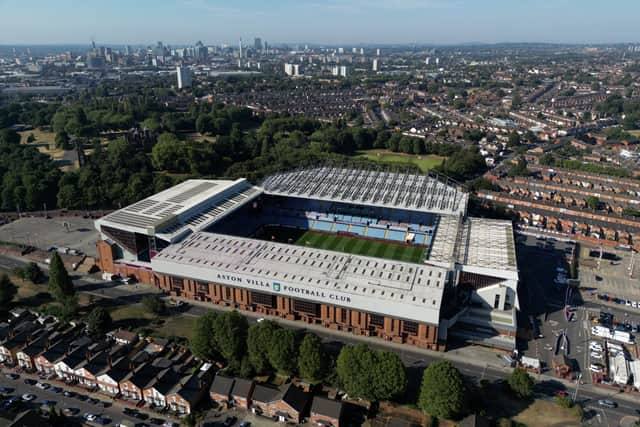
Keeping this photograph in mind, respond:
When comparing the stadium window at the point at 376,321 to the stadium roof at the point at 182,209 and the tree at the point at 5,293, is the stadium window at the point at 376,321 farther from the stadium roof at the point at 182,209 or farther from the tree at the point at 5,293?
the tree at the point at 5,293

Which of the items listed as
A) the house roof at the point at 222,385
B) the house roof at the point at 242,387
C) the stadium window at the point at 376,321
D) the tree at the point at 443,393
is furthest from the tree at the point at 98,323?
the tree at the point at 443,393

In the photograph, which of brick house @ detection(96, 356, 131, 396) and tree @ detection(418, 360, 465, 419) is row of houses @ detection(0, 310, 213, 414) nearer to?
brick house @ detection(96, 356, 131, 396)

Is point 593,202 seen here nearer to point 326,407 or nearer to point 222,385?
point 326,407

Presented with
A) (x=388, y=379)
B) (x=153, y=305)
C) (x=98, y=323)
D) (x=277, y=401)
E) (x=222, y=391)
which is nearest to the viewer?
(x=277, y=401)

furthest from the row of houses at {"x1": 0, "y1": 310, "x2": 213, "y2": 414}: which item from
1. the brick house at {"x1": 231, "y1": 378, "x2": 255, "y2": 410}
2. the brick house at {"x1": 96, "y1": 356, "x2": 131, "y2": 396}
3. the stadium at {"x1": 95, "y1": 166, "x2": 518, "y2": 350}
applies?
the stadium at {"x1": 95, "y1": 166, "x2": 518, "y2": 350}

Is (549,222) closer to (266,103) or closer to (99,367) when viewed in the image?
(99,367)

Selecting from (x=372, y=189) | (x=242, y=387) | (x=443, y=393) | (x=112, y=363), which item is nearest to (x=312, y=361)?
(x=242, y=387)
